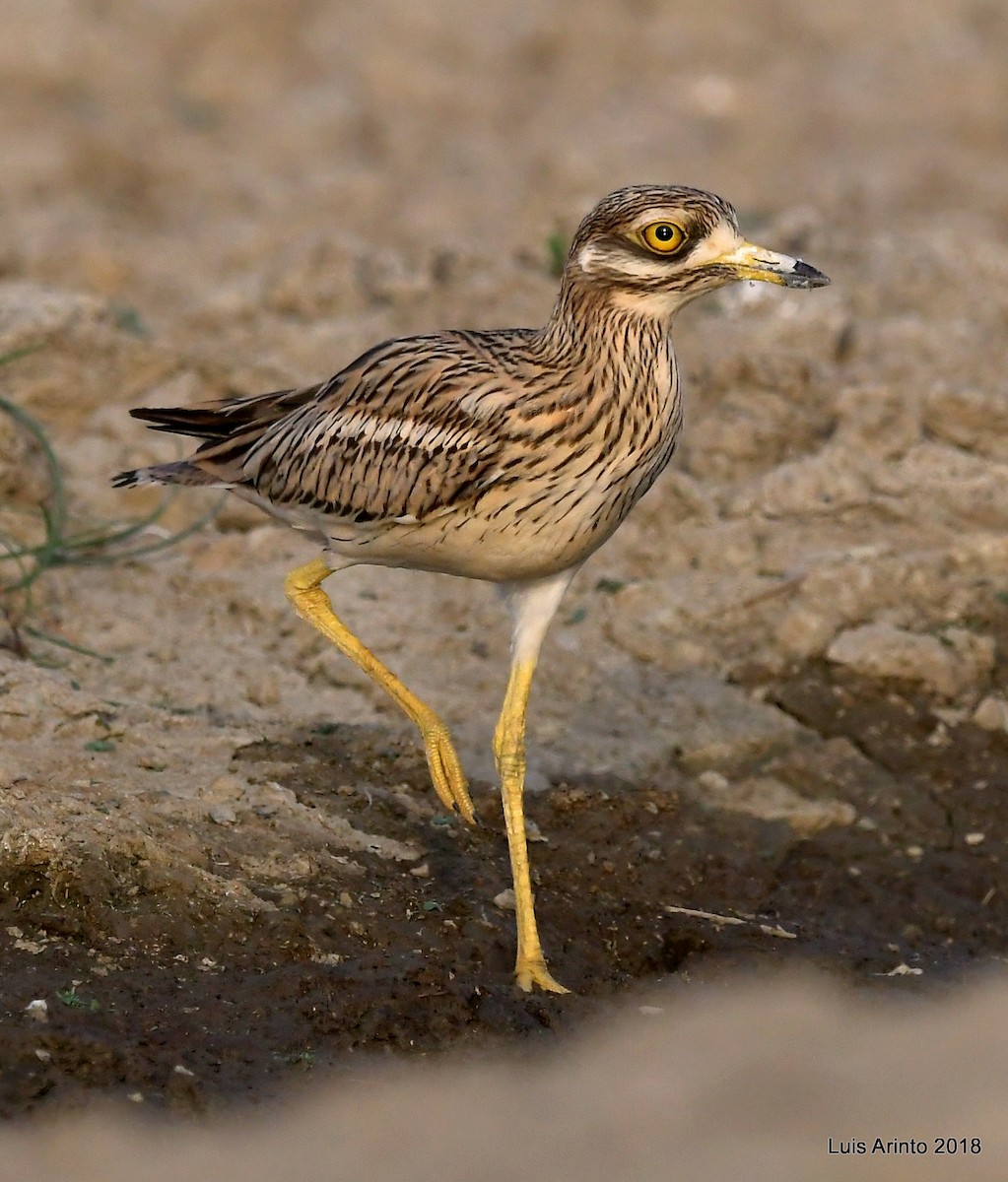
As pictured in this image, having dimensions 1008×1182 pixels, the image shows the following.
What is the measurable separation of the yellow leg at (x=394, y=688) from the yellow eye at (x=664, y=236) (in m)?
1.35

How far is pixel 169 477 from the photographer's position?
16.9 ft

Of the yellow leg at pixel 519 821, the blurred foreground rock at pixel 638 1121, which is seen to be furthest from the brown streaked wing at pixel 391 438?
the blurred foreground rock at pixel 638 1121

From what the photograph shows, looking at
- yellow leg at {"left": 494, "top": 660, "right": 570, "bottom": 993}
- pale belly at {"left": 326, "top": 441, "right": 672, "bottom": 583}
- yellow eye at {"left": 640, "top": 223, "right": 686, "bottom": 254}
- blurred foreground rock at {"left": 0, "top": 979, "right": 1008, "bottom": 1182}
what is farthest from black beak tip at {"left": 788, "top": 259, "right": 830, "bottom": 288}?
blurred foreground rock at {"left": 0, "top": 979, "right": 1008, "bottom": 1182}

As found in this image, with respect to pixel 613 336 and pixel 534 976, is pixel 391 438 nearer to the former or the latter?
pixel 613 336

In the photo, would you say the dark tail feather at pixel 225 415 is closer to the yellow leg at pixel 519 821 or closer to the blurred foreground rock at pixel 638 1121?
the yellow leg at pixel 519 821

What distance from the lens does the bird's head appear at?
431 centimetres

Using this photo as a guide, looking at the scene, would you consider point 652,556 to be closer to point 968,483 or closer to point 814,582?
point 814,582

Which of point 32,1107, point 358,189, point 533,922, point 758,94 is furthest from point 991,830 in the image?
point 758,94

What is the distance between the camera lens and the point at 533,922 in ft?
14.5

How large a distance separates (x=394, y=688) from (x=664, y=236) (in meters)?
1.44

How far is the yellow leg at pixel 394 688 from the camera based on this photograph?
490 cm

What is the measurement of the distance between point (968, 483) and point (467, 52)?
5.45 metres

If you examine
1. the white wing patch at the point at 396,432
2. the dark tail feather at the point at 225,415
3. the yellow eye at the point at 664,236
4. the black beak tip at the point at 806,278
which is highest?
the yellow eye at the point at 664,236

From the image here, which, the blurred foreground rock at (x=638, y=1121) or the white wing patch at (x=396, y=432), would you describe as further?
the white wing patch at (x=396, y=432)
